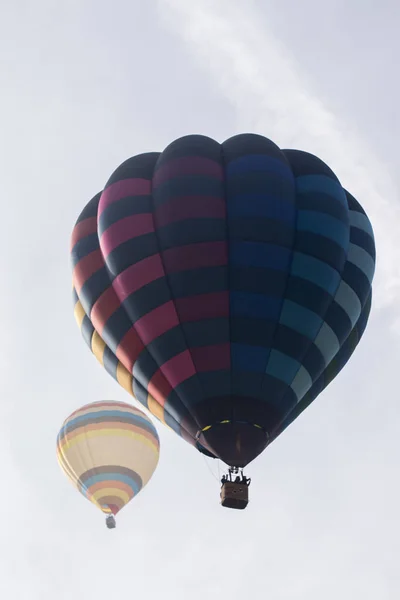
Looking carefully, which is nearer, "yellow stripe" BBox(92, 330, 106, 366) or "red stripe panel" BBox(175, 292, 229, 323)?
"red stripe panel" BBox(175, 292, 229, 323)

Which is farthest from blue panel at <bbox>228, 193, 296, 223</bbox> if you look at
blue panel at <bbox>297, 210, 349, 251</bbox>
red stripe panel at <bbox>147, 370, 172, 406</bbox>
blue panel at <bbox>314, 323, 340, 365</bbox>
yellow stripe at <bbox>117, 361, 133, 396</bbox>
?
yellow stripe at <bbox>117, 361, 133, 396</bbox>

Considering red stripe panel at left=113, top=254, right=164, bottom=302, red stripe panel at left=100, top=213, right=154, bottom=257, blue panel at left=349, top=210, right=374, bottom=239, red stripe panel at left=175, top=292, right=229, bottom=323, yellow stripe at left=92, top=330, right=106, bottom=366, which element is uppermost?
blue panel at left=349, top=210, right=374, bottom=239

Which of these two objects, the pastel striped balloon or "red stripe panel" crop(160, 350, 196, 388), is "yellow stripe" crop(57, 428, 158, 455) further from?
"red stripe panel" crop(160, 350, 196, 388)

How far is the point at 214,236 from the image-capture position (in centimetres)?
1805

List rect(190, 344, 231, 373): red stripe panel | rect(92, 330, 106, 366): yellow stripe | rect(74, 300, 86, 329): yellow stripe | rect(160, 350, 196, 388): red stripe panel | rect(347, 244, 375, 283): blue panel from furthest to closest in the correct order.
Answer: rect(74, 300, 86, 329): yellow stripe → rect(92, 330, 106, 366): yellow stripe → rect(347, 244, 375, 283): blue panel → rect(160, 350, 196, 388): red stripe panel → rect(190, 344, 231, 373): red stripe panel

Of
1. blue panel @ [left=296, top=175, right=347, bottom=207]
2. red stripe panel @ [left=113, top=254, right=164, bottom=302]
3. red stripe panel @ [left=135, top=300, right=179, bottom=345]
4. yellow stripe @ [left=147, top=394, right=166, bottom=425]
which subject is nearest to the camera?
red stripe panel @ [left=135, top=300, right=179, bottom=345]

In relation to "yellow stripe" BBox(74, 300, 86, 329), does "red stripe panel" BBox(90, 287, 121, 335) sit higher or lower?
lower

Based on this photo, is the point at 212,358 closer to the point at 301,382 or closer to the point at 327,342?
the point at 301,382

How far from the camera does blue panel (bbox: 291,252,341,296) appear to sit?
1811 centimetres

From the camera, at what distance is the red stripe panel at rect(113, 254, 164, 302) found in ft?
59.4

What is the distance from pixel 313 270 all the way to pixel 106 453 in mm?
10255

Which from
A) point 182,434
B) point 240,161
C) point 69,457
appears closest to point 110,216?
point 240,161

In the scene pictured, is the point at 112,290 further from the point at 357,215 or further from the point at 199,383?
the point at 357,215

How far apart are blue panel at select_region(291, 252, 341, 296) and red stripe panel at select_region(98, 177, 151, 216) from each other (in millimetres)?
2908
